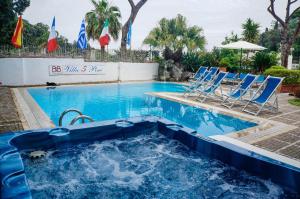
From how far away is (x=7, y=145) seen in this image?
11.9 feet

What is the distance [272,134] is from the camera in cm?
565

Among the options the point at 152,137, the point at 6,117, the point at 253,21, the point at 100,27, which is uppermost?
the point at 253,21

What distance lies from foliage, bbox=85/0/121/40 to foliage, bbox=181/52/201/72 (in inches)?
303

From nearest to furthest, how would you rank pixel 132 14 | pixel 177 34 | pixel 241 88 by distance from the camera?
pixel 241 88 < pixel 132 14 < pixel 177 34

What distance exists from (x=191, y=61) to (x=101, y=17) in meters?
9.31

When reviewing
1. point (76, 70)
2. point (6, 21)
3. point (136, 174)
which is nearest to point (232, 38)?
point (76, 70)

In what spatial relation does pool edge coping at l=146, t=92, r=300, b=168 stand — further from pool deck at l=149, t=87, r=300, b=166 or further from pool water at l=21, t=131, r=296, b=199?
pool water at l=21, t=131, r=296, b=199

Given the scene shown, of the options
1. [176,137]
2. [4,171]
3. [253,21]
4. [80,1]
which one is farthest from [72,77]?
[253,21]

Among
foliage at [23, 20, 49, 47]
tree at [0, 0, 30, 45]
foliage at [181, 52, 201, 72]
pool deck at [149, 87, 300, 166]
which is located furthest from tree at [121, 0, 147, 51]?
foliage at [23, 20, 49, 47]

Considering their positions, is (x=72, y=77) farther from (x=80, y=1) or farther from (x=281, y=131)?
(x=281, y=131)

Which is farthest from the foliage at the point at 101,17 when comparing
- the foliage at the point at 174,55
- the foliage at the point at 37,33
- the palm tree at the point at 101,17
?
the foliage at the point at 37,33

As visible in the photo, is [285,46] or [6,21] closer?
[285,46]

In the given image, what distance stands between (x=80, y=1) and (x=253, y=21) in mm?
19310

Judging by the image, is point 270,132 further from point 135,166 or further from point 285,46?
point 285,46
